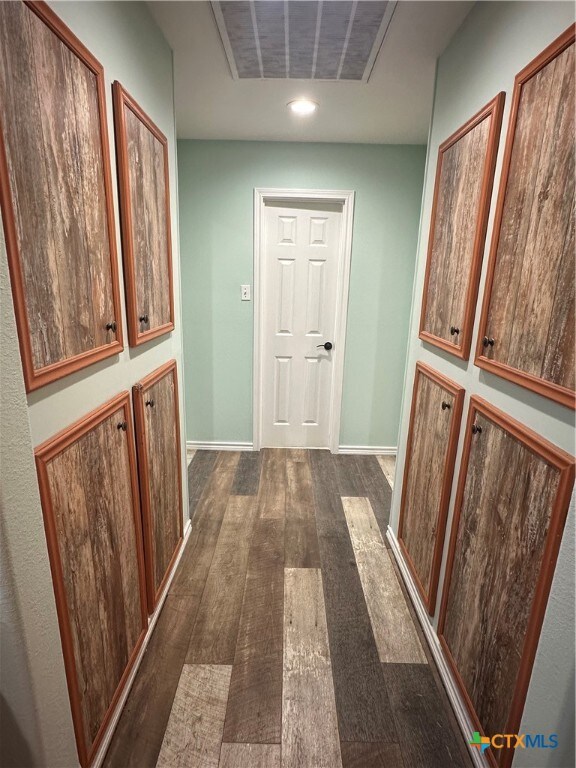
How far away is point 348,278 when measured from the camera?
3.07 meters

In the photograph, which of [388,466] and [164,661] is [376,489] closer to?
[388,466]

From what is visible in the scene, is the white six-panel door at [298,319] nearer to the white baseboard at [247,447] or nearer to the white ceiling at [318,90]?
the white baseboard at [247,447]

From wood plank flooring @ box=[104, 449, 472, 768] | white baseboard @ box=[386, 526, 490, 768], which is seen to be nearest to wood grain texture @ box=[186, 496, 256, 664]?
wood plank flooring @ box=[104, 449, 472, 768]

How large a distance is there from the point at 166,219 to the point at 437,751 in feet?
7.11

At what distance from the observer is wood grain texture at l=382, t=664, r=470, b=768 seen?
1.25m

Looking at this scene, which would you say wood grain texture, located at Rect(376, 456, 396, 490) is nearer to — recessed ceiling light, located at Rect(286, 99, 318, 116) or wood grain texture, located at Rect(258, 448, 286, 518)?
wood grain texture, located at Rect(258, 448, 286, 518)

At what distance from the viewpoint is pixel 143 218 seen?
1.46 meters

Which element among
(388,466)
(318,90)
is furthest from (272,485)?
(318,90)

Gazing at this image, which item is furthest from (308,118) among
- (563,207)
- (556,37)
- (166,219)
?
(563,207)

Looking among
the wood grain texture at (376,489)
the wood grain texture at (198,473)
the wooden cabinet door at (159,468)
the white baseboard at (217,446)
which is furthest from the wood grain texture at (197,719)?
the white baseboard at (217,446)

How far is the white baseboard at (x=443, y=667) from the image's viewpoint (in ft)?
4.10

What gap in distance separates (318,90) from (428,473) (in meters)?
1.97

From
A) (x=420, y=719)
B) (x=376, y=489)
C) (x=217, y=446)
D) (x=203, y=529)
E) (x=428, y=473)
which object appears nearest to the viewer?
(x=420, y=719)

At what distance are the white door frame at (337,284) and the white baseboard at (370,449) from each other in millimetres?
86
